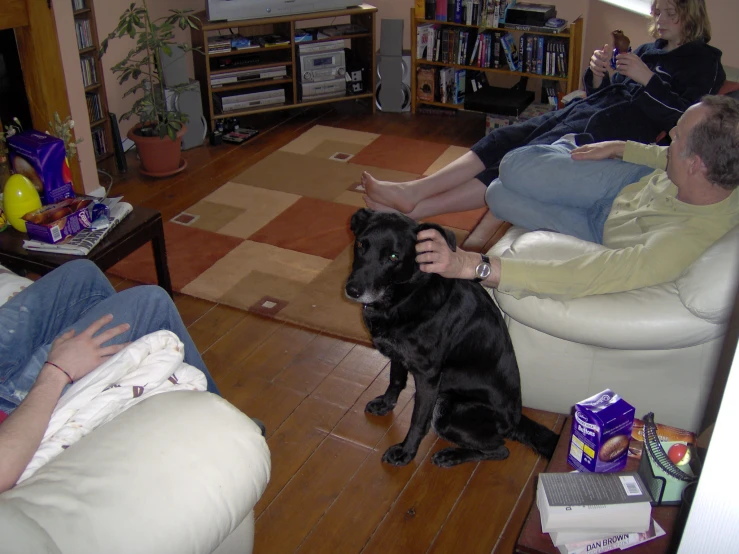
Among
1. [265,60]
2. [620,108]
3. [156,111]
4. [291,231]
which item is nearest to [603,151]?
[620,108]

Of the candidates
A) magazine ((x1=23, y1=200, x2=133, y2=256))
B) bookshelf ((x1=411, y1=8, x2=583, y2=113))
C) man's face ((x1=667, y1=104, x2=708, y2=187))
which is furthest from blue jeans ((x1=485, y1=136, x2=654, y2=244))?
bookshelf ((x1=411, y1=8, x2=583, y2=113))

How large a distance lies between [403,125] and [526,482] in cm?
311

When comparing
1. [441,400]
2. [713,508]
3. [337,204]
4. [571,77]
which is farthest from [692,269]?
[571,77]

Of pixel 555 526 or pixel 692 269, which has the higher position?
pixel 692 269

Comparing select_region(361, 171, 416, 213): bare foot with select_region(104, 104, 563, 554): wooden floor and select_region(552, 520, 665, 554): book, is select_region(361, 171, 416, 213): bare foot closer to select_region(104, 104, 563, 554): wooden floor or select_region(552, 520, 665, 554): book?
select_region(104, 104, 563, 554): wooden floor

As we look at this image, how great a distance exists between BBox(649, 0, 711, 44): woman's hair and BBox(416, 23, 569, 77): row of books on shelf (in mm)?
1610

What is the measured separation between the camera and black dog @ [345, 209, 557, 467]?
1.79 meters

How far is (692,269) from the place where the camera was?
5.74 ft

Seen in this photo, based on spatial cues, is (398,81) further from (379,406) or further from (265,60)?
(379,406)

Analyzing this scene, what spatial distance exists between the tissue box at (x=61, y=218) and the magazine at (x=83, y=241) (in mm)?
20

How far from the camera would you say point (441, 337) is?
187 cm

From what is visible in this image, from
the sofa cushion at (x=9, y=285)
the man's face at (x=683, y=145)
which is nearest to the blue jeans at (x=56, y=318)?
the sofa cushion at (x=9, y=285)

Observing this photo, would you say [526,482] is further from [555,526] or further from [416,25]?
[416,25]

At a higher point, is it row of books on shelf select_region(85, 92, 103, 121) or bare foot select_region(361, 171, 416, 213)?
row of books on shelf select_region(85, 92, 103, 121)
